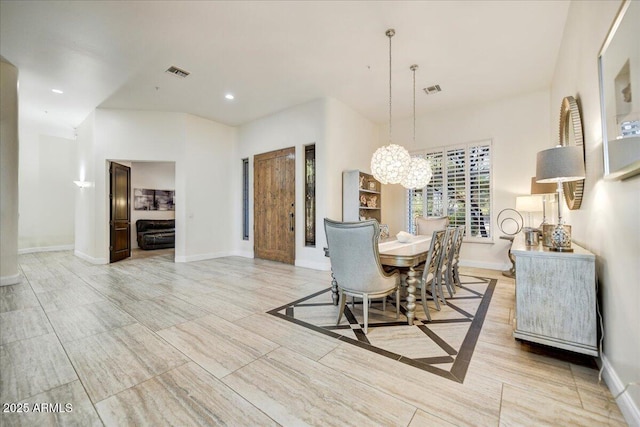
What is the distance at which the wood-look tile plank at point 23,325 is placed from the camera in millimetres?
2309

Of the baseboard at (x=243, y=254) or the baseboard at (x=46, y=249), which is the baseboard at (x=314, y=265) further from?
the baseboard at (x=46, y=249)

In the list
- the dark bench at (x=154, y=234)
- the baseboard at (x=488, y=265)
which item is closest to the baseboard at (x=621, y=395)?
the baseboard at (x=488, y=265)

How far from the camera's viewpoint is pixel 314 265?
16.8 feet

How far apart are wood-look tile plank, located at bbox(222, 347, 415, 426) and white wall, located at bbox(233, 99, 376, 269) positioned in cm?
320

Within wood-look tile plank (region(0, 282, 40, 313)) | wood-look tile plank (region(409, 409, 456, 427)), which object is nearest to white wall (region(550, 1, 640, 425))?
wood-look tile plank (region(409, 409, 456, 427))

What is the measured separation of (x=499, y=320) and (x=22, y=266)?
27.5ft

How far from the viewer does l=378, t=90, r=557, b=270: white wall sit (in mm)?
4703

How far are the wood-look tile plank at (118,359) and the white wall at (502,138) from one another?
17.8ft

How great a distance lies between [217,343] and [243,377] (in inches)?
22.7

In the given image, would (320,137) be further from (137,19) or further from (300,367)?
(300,367)

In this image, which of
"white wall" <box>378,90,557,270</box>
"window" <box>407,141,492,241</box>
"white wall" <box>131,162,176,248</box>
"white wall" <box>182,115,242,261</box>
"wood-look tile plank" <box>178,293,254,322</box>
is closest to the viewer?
"wood-look tile plank" <box>178,293,254,322</box>

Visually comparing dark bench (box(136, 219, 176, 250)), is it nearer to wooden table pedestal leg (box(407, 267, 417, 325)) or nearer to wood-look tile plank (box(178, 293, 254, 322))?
wood-look tile plank (box(178, 293, 254, 322))

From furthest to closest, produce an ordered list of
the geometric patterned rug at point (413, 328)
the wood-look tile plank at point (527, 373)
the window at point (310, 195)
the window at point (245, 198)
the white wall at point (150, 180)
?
the white wall at point (150, 180) < the window at point (245, 198) < the window at point (310, 195) < the geometric patterned rug at point (413, 328) < the wood-look tile plank at point (527, 373)

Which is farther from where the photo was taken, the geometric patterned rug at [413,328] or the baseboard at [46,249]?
the baseboard at [46,249]
